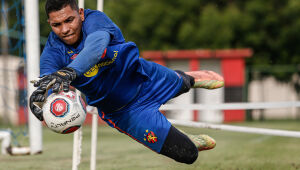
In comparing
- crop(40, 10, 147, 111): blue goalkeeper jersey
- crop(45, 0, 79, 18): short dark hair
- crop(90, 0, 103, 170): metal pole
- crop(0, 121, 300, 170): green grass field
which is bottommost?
crop(0, 121, 300, 170): green grass field

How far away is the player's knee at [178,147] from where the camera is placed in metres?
3.91

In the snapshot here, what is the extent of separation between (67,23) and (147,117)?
1116 millimetres

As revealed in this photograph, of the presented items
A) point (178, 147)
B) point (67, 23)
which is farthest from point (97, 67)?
point (178, 147)

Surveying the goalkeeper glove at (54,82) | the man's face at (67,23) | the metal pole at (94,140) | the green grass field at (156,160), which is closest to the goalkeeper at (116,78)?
the man's face at (67,23)

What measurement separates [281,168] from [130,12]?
2123 centimetres

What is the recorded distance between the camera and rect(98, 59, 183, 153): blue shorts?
3.90 metres

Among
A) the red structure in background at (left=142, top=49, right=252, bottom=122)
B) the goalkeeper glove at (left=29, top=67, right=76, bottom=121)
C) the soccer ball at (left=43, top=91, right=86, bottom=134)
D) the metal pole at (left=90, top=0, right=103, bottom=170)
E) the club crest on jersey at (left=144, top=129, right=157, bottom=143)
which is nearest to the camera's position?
the goalkeeper glove at (left=29, top=67, right=76, bottom=121)

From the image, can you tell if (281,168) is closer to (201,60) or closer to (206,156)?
(206,156)

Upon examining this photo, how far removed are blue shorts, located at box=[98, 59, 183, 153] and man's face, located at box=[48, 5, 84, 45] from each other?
2.47 ft

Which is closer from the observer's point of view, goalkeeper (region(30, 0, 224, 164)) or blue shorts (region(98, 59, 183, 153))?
goalkeeper (region(30, 0, 224, 164))

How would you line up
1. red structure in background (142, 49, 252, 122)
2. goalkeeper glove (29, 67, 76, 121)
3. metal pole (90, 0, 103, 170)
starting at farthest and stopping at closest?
red structure in background (142, 49, 252, 122), metal pole (90, 0, 103, 170), goalkeeper glove (29, 67, 76, 121)

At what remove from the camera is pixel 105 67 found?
145 inches

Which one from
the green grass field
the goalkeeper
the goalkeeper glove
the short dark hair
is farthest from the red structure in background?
the goalkeeper glove

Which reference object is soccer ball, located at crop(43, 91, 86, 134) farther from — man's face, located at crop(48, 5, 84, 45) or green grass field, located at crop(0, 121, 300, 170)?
green grass field, located at crop(0, 121, 300, 170)
